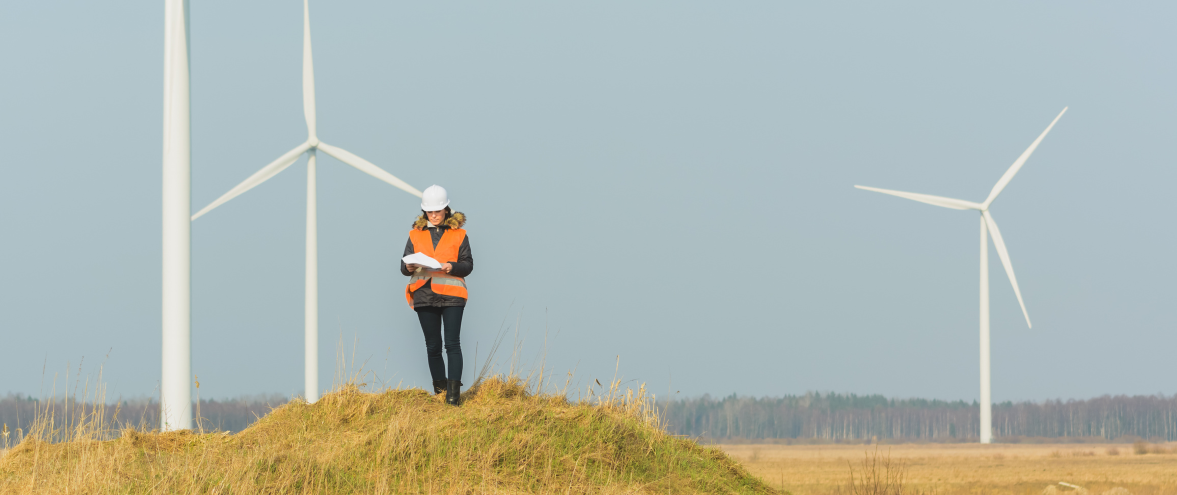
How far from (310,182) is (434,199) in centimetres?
1601

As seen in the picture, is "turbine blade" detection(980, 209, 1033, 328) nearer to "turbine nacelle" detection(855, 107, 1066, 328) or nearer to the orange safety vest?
"turbine nacelle" detection(855, 107, 1066, 328)

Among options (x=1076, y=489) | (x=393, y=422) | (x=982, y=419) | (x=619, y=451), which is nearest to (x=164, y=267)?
(x=393, y=422)

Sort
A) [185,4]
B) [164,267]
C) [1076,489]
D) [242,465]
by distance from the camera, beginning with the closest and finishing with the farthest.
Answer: [242,465]
[164,267]
[185,4]
[1076,489]

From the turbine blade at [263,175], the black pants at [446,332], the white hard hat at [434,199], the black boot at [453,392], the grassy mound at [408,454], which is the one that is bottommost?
the grassy mound at [408,454]

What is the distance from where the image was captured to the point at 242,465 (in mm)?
10609

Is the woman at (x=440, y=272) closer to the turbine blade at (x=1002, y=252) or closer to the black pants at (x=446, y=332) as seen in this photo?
the black pants at (x=446, y=332)

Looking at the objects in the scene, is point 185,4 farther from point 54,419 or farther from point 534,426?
point 534,426

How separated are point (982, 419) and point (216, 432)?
4805 centimetres

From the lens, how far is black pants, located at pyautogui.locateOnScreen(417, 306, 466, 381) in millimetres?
12445

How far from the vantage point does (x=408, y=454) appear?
11117mm

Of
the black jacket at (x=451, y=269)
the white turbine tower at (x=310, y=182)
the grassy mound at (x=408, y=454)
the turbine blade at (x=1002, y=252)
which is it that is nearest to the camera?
the grassy mound at (x=408, y=454)

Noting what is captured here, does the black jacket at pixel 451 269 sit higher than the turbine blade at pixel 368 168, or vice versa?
the turbine blade at pixel 368 168

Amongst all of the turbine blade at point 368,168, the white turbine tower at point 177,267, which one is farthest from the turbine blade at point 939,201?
the white turbine tower at point 177,267

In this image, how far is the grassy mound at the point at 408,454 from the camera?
1061 centimetres
